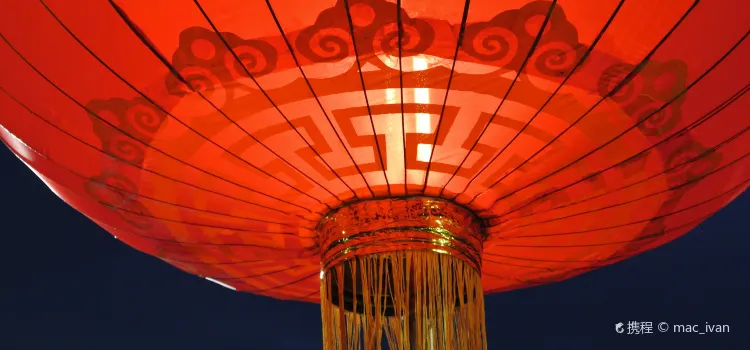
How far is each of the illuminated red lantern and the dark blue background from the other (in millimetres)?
1845

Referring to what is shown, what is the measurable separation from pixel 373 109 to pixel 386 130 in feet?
0.19

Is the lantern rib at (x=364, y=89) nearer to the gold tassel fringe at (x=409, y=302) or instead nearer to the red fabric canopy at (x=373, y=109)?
the red fabric canopy at (x=373, y=109)

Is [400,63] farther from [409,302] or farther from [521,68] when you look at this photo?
[409,302]

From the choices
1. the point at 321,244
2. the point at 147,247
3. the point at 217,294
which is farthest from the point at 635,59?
the point at 217,294

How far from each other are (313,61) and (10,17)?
39cm

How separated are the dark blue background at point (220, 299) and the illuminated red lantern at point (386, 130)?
1.85m

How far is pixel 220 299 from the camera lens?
11.3 ft

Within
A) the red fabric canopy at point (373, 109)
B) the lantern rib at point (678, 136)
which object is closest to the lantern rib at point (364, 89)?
the red fabric canopy at point (373, 109)

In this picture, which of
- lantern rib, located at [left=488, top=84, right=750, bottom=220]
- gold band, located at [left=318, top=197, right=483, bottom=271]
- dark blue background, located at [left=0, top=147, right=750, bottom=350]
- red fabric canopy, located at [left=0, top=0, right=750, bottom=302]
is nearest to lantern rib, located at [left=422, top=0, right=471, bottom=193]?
red fabric canopy, located at [left=0, top=0, right=750, bottom=302]

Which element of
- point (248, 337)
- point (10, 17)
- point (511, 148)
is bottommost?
point (248, 337)

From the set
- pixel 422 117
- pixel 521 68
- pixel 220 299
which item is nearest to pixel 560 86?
pixel 521 68

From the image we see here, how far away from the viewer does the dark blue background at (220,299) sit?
10.7ft

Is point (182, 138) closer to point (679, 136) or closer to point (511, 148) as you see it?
point (511, 148)

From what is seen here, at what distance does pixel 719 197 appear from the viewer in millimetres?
1464
